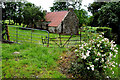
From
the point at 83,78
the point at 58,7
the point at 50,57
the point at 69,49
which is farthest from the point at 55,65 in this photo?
the point at 58,7

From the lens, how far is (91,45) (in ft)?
13.7

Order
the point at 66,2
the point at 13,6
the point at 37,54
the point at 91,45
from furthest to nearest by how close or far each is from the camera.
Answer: the point at 37,54, the point at 91,45, the point at 13,6, the point at 66,2

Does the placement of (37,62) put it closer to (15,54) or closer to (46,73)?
→ (46,73)

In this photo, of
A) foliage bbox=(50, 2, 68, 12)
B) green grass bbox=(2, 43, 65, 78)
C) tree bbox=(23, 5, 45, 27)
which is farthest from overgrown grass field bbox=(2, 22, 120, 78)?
foliage bbox=(50, 2, 68, 12)

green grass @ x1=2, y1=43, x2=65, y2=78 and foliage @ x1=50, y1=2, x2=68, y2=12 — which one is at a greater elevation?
foliage @ x1=50, y1=2, x2=68, y2=12

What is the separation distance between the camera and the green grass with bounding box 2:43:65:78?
10.9 ft

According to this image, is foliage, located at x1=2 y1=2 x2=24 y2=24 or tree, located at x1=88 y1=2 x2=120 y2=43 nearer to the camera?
foliage, located at x1=2 y1=2 x2=24 y2=24

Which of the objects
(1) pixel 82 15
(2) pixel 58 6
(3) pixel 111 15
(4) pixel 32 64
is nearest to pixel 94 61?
(1) pixel 82 15

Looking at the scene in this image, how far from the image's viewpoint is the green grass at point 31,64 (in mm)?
3322

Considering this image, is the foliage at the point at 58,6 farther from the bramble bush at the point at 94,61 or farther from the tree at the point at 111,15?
the tree at the point at 111,15

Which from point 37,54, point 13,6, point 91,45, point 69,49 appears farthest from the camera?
point 69,49

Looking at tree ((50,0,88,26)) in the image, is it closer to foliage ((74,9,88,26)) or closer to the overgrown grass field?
foliage ((74,9,88,26))

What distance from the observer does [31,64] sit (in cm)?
379

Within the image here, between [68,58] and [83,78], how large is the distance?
108 cm
